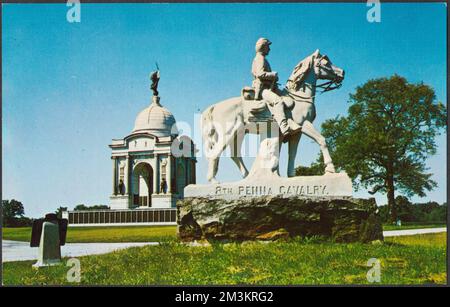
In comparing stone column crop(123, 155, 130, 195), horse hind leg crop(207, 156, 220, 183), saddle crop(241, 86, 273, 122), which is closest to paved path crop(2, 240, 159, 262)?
horse hind leg crop(207, 156, 220, 183)

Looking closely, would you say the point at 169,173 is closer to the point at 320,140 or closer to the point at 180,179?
the point at 180,179

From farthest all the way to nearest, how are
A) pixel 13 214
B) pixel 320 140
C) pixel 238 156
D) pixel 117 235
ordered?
pixel 13 214 < pixel 117 235 < pixel 238 156 < pixel 320 140

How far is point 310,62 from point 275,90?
120cm

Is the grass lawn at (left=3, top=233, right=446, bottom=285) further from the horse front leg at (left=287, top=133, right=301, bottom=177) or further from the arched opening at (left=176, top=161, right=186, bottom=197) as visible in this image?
the arched opening at (left=176, top=161, right=186, bottom=197)

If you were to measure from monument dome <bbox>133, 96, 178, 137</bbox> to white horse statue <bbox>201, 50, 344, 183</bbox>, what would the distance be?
33.5 metres

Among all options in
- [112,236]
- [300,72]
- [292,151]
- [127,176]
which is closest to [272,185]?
[292,151]

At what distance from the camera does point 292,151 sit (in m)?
14.2

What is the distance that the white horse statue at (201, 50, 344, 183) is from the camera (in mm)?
13883

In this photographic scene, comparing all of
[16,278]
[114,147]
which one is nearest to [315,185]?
[16,278]

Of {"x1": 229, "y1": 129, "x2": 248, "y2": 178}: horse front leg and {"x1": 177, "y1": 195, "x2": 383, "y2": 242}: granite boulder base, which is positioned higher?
{"x1": 229, "y1": 129, "x2": 248, "y2": 178}: horse front leg

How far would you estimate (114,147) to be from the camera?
4716cm

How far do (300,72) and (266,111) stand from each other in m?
1.39

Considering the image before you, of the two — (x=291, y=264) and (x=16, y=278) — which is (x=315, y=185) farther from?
(x=16, y=278)

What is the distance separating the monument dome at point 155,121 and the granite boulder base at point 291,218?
114ft
